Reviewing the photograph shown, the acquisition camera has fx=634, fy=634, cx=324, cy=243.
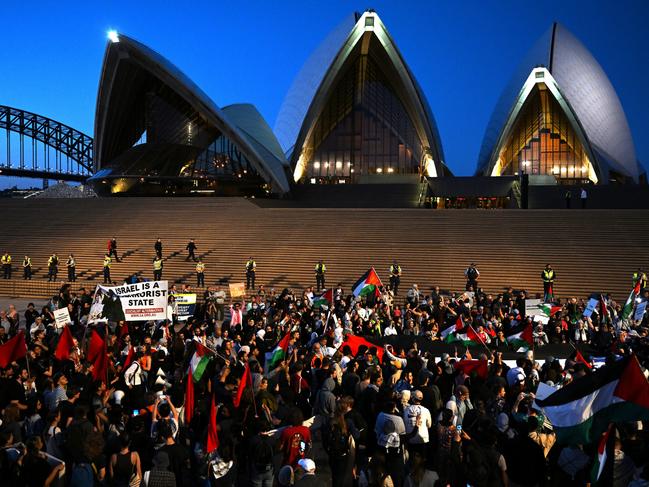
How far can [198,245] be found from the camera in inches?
874

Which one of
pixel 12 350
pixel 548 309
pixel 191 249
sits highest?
pixel 191 249

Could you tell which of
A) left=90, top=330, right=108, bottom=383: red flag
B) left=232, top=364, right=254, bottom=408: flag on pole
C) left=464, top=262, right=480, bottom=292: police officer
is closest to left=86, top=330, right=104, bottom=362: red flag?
left=90, top=330, right=108, bottom=383: red flag

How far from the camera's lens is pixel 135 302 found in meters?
9.30

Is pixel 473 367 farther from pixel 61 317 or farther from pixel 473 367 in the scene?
→ pixel 61 317

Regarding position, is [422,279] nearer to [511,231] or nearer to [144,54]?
[511,231]

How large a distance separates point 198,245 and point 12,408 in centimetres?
1737

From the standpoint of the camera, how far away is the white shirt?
5207mm

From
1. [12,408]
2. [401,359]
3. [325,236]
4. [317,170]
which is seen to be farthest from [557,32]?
[12,408]

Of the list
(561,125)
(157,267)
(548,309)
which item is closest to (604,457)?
(548,309)

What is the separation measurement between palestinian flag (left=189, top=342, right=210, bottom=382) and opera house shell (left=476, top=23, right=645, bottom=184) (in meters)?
36.1

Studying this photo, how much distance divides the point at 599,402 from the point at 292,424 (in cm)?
214

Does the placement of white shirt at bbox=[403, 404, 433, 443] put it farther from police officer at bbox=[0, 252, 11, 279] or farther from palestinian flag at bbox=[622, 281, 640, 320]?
police officer at bbox=[0, 252, 11, 279]

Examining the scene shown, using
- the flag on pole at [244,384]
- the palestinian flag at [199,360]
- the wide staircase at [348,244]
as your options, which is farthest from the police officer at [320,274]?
the flag on pole at [244,384]

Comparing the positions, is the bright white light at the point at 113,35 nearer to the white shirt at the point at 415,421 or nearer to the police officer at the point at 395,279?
the police officer at the point at 395,279
